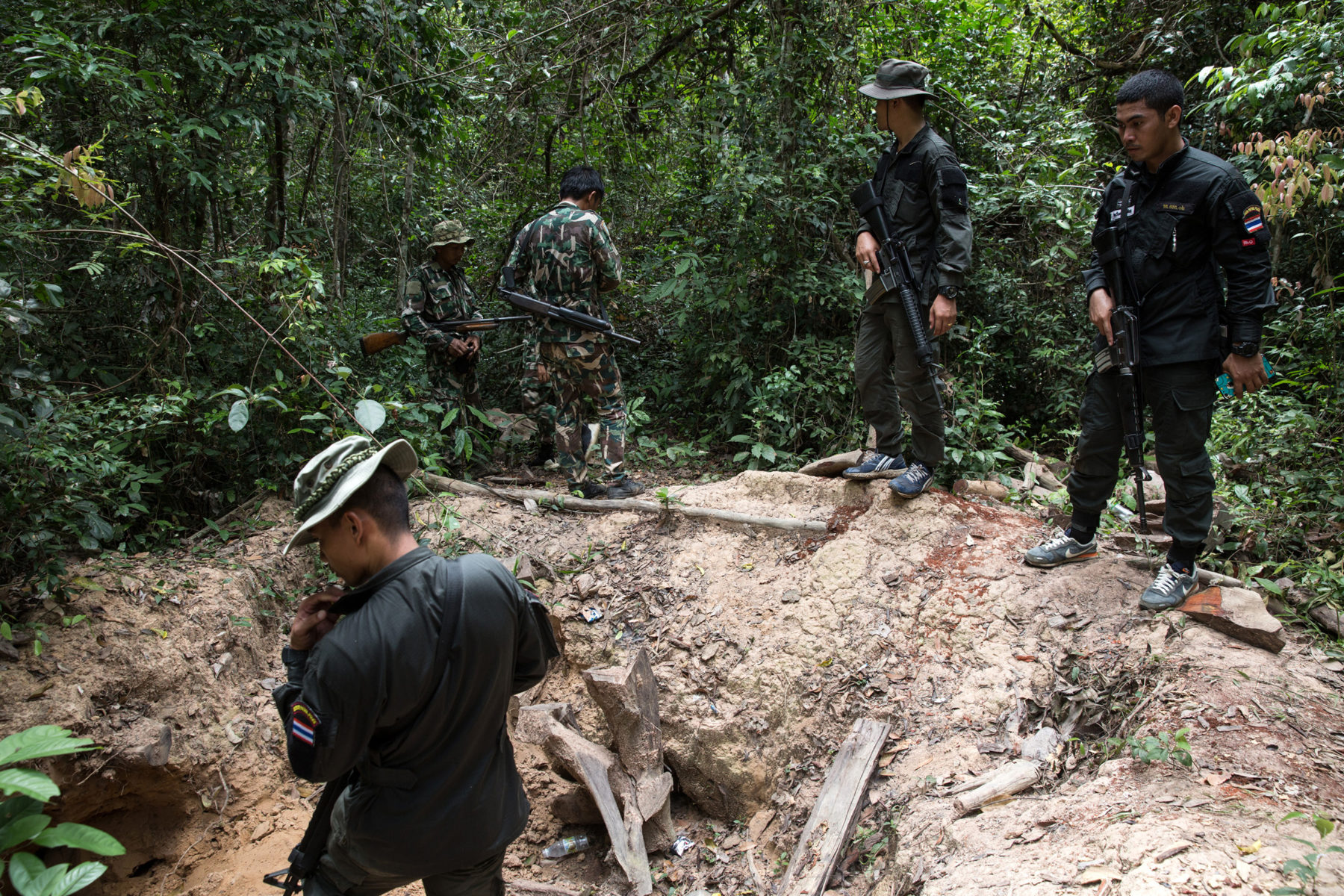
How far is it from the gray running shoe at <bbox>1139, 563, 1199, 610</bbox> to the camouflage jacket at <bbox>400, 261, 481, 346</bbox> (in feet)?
17.0

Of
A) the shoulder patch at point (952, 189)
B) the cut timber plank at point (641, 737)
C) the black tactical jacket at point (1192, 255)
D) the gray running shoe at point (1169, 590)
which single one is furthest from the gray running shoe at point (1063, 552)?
the cut timber plank at point (641, 737)

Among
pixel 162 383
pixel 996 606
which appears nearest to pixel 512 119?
pixel 162 383

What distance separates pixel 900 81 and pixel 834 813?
3.63 m

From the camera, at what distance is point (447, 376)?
6332mm

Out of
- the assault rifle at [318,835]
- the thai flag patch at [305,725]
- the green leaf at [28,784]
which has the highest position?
the green leaf at [28,784]

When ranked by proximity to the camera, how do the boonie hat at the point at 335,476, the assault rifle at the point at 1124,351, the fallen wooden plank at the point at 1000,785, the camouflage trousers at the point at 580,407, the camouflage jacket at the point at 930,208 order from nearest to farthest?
the boonie hat at the point at 335,476, the fallen wooden plank at the point at 1000,785, the assault rifle at the point at 1124,351, the camouflage jacket at the point at 930,208, the camouflage trousers at the point at 580,407

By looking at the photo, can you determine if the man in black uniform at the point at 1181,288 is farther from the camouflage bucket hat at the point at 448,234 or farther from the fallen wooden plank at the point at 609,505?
the camouflage bucket hat at the point at 448,234

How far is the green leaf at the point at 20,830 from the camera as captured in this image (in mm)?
1253

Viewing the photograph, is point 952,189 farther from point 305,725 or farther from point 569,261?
point 305,725

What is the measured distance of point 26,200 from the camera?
136 inches

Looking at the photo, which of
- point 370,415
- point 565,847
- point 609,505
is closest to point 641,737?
point 565,847

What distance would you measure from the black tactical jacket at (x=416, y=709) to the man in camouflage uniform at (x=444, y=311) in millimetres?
4470

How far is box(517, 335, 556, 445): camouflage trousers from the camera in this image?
6082 mm

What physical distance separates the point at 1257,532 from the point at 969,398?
248 centimetres
